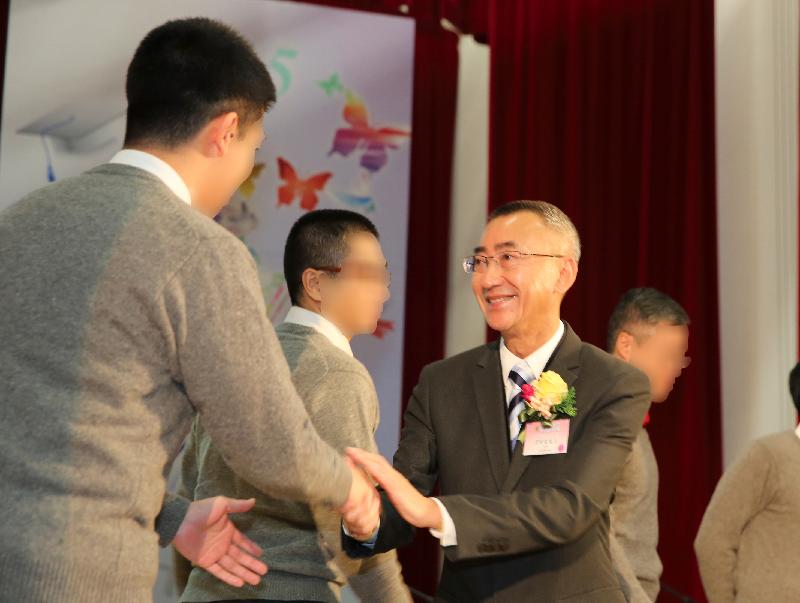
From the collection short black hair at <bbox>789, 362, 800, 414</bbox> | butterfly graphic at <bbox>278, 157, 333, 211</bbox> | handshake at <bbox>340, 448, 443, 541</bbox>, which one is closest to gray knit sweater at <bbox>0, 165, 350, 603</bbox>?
handshake at <bbox>340, 448, 443, 541</bbox>

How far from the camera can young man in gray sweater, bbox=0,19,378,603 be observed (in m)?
1.67

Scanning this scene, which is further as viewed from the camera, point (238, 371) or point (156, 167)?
point (156, 167)

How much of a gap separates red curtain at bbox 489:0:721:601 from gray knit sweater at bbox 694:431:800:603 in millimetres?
1779

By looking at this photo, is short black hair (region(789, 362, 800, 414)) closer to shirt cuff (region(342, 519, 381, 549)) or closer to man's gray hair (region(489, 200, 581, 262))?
man's gray hair (region(489, 200, 581, 262))

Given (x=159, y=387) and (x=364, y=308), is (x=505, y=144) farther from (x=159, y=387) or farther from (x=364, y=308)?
(x=159, y=387)

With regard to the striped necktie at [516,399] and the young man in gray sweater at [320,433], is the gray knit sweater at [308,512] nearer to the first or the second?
the young man in gray sweater at [320,433]

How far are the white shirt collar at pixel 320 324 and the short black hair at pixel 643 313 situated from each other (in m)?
1.57

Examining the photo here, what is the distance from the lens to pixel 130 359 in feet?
5.70

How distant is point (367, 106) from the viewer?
586 centimetres

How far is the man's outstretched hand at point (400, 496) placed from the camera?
224 cm

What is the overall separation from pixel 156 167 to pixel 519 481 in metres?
1.13

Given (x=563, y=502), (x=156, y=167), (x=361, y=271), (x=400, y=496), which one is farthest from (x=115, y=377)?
(x=361, y=271)

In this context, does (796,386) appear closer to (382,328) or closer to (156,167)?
(382,328)

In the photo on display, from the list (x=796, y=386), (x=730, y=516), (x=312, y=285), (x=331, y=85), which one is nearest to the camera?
(x=312, y=285)
